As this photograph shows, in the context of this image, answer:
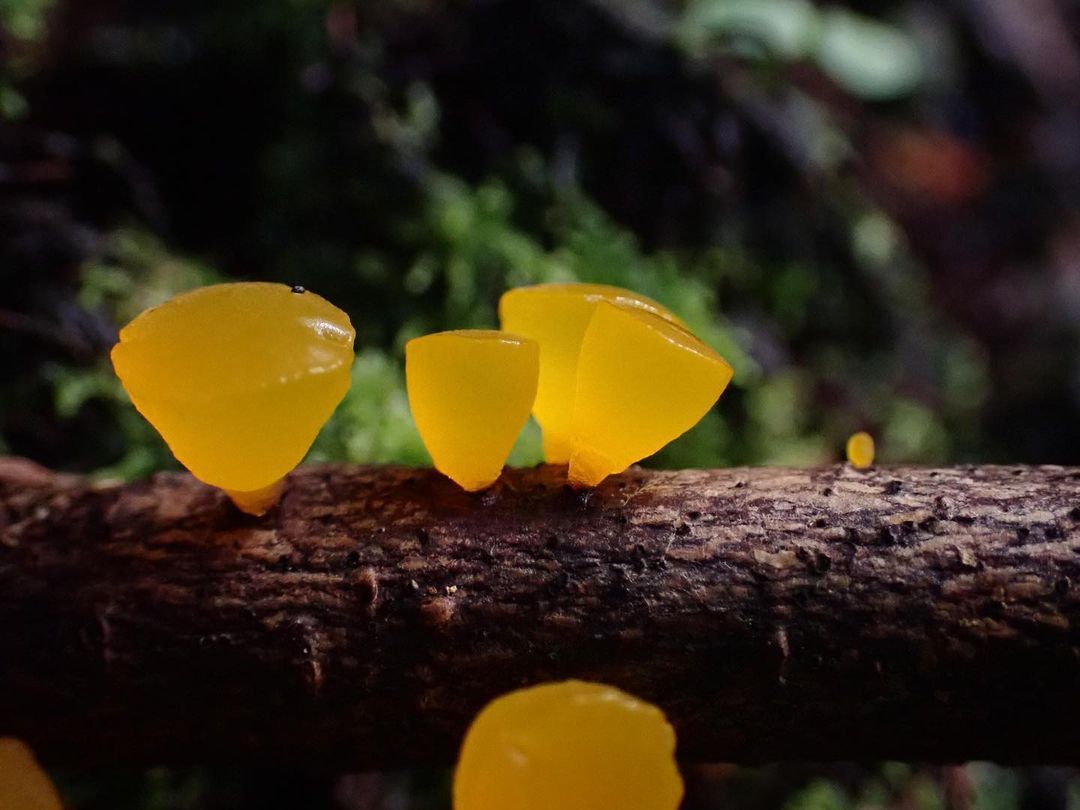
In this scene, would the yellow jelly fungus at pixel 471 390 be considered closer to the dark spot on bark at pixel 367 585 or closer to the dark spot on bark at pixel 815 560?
the dark spot on bark at pixel 367 585

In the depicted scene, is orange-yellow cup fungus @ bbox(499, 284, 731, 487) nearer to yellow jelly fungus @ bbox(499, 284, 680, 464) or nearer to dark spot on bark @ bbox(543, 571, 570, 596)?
yellow jelly fungus @ bbox(499, 284, 680, 464)

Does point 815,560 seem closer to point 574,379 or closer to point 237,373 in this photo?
point 574,379

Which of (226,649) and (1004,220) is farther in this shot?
(1004,220)

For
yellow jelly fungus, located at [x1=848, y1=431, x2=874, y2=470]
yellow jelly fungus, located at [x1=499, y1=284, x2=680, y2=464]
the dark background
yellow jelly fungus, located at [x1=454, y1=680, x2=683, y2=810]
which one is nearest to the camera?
yellow jelly fungus, located at [x1=454, y1=680, x2=683, y2=810]

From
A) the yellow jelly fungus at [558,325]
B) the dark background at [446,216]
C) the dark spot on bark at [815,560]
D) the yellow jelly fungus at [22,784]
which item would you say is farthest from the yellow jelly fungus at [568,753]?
the dark background at [446,216]

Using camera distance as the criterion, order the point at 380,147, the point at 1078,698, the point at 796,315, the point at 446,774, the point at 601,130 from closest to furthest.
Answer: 1. the point at 1078,698
2. the point at 446,774
3. the point at 380,147
4. the point at 601,130
5. the point at 796,315

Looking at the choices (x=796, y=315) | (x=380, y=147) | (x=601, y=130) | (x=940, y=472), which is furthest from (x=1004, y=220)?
(x=940, y=472)

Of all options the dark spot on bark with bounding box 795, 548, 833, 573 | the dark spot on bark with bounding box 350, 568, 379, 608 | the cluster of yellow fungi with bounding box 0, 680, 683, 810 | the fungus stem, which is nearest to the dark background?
the fungus stem

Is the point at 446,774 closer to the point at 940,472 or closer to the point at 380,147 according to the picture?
the point at 940,472
